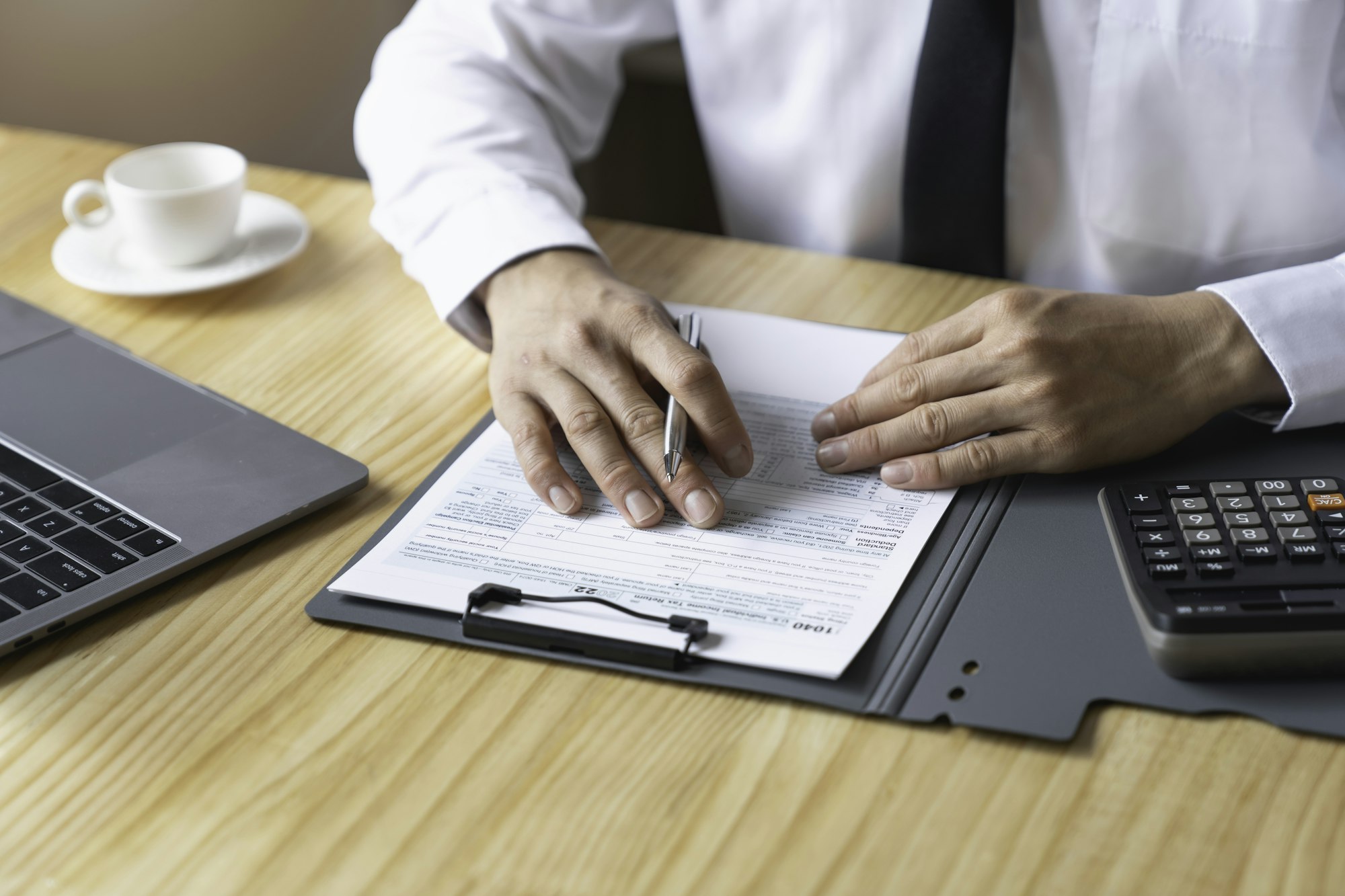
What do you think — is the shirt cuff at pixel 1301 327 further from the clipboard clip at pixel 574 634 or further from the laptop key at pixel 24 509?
the laptop key at pixel 24 509

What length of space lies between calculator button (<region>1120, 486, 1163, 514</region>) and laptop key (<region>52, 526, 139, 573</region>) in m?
0.55

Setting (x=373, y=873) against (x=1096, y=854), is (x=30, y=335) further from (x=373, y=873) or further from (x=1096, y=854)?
(x=1096, y=854)

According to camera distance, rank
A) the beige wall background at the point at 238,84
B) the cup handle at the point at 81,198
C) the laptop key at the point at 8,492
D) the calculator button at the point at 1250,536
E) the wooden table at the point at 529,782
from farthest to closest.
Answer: the beige wall background at the point at 238,84 < the cup handle at the point at 81,198 < the laptop key at the point at 8,492 < the calculator button at the point at 1250,536 < the wooden table at the point at 529,782

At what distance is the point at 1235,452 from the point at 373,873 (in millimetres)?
551

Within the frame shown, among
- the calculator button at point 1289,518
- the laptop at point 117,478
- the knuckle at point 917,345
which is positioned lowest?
the calculator button at point 1289,518

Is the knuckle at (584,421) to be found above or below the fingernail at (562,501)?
above

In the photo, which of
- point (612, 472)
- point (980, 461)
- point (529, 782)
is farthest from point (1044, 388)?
point (529, 782)

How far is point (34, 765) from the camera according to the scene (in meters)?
0.52

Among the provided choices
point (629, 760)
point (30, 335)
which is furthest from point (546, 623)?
point (30, 335)

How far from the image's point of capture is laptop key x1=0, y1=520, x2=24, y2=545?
626 millimetres

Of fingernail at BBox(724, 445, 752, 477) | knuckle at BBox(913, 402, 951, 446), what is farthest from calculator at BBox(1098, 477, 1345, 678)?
fingernail at BBox(724, 445, 752, 477)

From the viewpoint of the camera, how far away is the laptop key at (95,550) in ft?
2.02

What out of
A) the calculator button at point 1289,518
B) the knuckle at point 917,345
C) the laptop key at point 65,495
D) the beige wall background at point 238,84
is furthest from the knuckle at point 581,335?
the beige wall background at point 238,84

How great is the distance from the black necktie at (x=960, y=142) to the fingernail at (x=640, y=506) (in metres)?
0.45
